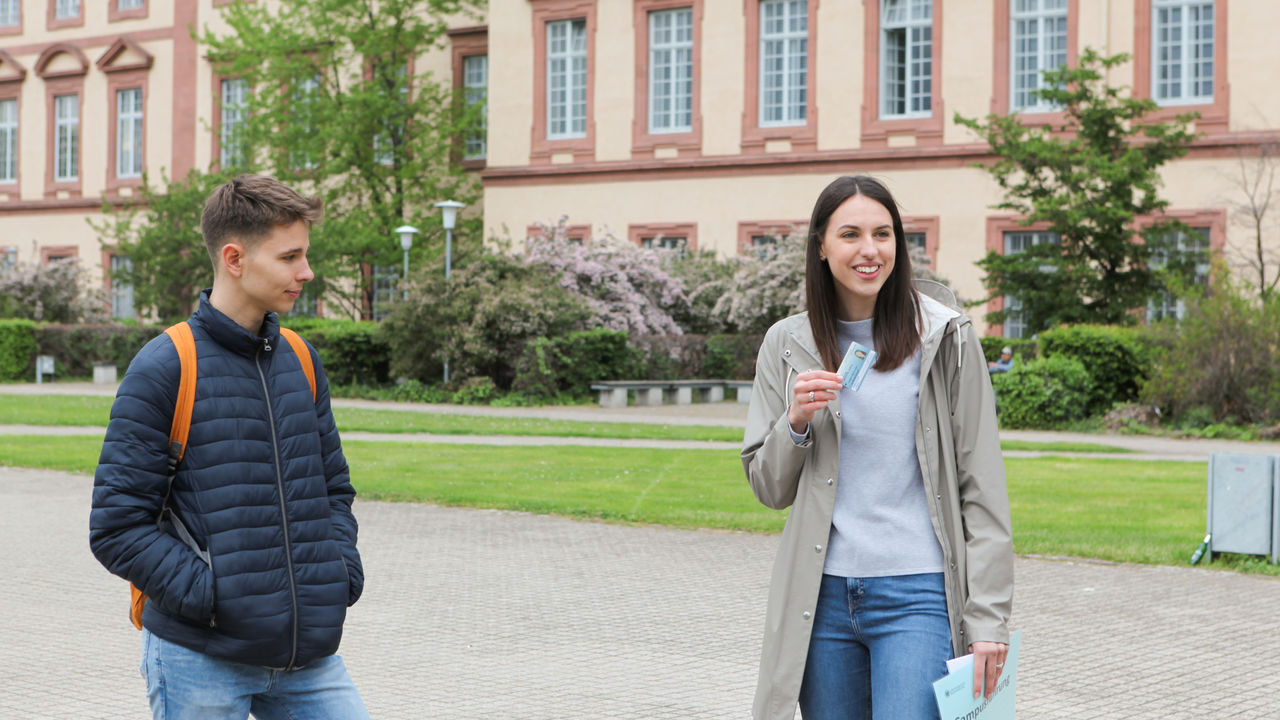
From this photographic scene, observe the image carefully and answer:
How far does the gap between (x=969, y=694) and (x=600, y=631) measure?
15.2 ft

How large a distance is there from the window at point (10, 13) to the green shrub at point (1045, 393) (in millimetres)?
35454

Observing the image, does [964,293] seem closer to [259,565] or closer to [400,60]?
[400,60]

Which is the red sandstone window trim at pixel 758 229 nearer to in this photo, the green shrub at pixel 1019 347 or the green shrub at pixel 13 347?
the green shrub at pixel 1019 347

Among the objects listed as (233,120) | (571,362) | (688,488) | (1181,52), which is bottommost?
(688,488)

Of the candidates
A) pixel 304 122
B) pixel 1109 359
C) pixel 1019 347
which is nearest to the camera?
pixel 1109 359

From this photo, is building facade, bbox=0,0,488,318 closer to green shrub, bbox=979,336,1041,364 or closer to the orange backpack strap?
green shrub, bbox=979,336,1041,364

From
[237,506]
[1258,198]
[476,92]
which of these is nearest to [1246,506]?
[237,506]

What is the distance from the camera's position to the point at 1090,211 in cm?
2431

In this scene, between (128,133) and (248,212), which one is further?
(128,133)

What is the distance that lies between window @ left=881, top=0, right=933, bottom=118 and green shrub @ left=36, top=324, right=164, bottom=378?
17.7m

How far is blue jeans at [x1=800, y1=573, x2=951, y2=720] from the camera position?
10.6 feet

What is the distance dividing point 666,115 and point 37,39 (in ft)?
71.6

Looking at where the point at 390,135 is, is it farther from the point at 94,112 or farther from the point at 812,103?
the point at 94,112

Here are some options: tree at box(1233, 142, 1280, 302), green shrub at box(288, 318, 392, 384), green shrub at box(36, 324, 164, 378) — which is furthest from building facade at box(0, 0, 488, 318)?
tree at box(1233, 142, 1280, 302)
